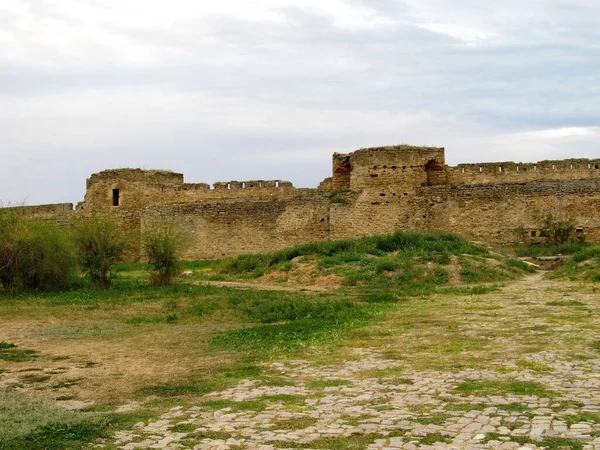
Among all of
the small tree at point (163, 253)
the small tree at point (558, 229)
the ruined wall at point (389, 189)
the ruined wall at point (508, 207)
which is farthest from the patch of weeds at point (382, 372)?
the ruined wall at point (389, 189)

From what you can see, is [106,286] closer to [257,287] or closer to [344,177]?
[257,287]

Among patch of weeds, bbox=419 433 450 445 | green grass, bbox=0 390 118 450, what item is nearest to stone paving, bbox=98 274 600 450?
patch of weeds, bbox=419 433 450 445

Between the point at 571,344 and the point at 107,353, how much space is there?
17.9 ft

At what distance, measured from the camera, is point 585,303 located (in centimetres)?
1123

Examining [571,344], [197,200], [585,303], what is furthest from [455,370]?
[197,200]

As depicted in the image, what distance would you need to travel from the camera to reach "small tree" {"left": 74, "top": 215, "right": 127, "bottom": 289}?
54.0 ft

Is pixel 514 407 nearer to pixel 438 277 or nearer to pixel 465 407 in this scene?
pixel 465 407

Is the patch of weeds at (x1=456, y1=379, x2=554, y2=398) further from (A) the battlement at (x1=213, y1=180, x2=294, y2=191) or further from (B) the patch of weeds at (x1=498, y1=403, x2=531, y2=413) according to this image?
(A) the battlement at (x1=213, y1=180, x2=294, y2=191)

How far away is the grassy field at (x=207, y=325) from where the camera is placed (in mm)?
5957

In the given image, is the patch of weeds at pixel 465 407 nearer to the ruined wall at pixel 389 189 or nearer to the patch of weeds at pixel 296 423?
the patch of weeds at pixel 296 423

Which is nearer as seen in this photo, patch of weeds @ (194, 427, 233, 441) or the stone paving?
the stone paving

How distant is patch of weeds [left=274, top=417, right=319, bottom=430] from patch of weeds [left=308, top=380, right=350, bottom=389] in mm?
1052

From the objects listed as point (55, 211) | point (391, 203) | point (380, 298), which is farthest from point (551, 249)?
point (55, 211)

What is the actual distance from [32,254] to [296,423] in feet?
39.9
